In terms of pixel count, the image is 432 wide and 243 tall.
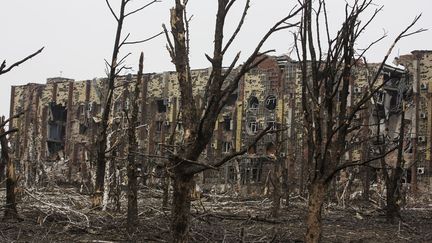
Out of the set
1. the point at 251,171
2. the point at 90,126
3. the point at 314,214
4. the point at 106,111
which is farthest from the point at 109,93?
the point at 90,126

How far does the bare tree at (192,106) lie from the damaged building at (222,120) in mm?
26151

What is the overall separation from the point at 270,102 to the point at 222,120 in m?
4.27

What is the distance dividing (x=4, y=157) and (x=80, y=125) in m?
37.9

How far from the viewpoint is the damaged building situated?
Result: 38094 mm

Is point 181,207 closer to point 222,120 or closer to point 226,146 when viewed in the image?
point 226,146

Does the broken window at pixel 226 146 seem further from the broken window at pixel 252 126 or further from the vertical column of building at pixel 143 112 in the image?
the vertical column of building at pixel 143 112

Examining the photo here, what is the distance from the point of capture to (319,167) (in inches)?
337

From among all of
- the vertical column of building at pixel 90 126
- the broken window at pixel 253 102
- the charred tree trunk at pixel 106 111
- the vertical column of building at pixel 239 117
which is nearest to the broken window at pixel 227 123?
the vertical column of building at pixel 239 117

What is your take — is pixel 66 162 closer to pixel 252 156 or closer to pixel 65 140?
pixel 65 140

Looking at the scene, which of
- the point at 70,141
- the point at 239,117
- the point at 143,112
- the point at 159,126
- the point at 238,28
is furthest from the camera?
the point at 70,141

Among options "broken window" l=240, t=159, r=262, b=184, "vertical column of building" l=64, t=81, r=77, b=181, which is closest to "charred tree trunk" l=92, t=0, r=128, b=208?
"broken window" l=240, t=159, r=262, b=184

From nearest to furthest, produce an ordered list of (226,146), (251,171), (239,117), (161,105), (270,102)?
(251,171) → (270,102) → (239,117) → (226,146) → (161,105)

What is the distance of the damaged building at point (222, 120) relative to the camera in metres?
38.1

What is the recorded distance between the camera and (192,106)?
208 inches
